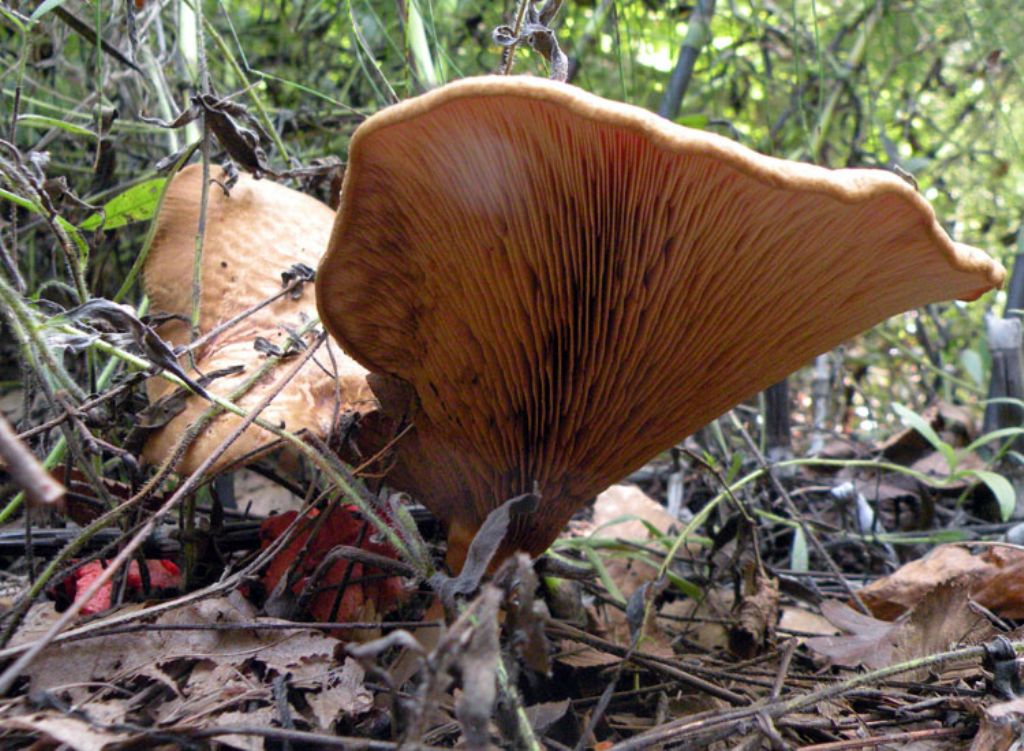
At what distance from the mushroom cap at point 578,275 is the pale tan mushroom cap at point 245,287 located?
17 centimetres

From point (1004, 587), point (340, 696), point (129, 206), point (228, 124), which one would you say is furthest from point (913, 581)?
point (129, 206)

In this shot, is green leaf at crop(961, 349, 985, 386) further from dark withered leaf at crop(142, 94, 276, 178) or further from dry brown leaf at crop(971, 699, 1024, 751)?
dark withered leaf at crop(142, 94, 276, 178)

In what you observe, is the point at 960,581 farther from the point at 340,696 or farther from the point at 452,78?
the point at 452,78

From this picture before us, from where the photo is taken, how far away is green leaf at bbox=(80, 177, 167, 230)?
173 centimetres

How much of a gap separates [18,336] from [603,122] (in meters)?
0.99

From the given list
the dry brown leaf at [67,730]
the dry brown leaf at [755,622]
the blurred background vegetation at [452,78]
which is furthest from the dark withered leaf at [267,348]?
the dry brown leaf at [755,622]

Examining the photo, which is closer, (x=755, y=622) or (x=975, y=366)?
(x=755, y=622)

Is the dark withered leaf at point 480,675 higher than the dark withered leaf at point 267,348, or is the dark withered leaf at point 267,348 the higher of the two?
the dark withered leaf at point 267,348

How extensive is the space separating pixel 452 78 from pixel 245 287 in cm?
144

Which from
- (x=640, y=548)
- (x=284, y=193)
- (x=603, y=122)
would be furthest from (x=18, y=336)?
(x=640, y=548)

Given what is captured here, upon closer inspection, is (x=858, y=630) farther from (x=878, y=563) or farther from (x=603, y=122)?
(x=603, y=122)

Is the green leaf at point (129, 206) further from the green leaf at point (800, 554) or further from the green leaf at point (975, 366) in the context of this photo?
the green leaf at point (975, 366)

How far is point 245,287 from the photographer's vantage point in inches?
71.7

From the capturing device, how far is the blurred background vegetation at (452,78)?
2.16 metres
